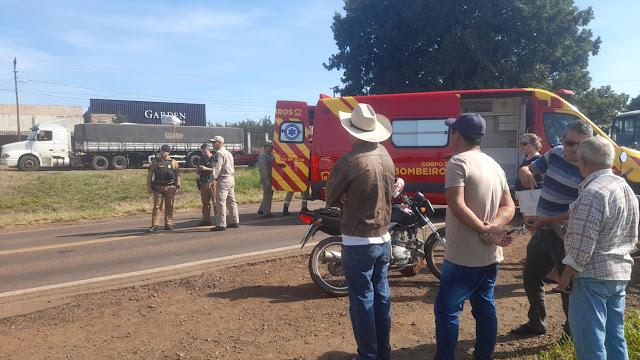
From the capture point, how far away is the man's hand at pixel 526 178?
4672mm

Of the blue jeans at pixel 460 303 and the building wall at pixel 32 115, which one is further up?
the building wall at pixel 32 115

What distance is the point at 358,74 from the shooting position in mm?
25234

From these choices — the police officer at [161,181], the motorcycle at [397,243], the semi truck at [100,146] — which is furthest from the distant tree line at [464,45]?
the motorcycle at [397,243]

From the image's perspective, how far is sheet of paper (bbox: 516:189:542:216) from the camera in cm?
455

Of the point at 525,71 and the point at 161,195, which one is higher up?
the point at 525,71

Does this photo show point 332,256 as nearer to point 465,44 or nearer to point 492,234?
point 492,234

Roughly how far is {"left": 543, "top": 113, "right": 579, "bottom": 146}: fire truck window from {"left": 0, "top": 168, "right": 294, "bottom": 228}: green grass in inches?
379

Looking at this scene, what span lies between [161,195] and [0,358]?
21.3ft

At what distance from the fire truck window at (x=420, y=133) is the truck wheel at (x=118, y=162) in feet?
75.5

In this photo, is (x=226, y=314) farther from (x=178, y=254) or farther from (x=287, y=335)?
(x=178, y=254)

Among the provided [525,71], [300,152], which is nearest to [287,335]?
[300,152]

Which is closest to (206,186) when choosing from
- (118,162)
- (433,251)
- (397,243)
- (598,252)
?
(397,243)

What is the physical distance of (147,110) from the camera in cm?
5597

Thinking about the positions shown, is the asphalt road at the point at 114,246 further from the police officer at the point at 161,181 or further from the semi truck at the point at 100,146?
the semi truck at the point at 100,146
